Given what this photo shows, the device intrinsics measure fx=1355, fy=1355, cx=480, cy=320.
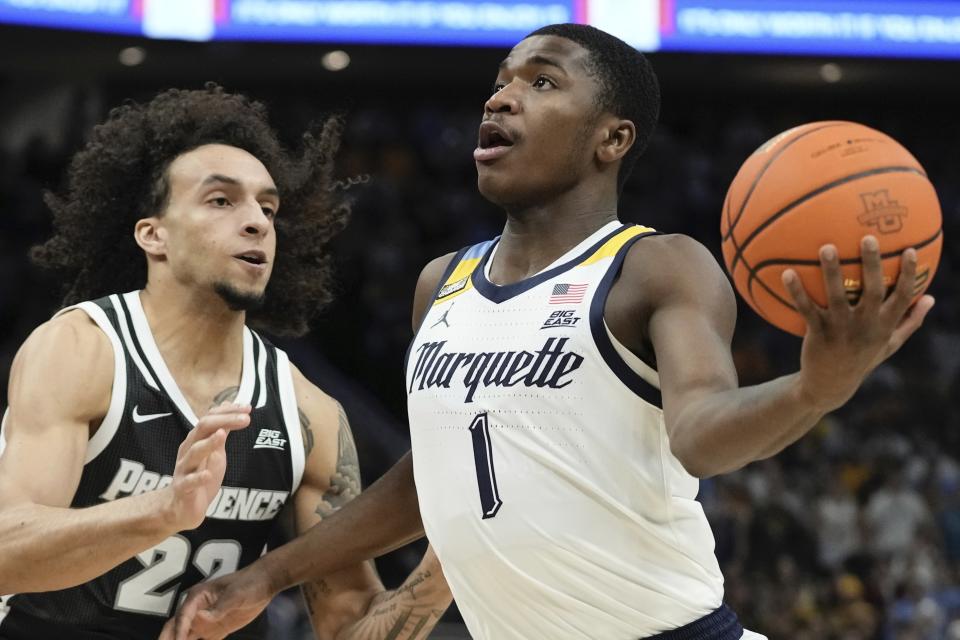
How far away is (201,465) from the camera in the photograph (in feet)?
9.93

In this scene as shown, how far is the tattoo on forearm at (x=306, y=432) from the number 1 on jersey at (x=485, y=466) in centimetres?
106

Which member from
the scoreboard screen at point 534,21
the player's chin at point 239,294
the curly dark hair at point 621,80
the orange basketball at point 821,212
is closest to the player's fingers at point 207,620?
the player's chin at point 239,294

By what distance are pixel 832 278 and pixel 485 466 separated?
43.5 inches

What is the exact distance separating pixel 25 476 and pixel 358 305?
378 inches

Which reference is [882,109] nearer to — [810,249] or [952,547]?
[952,547]

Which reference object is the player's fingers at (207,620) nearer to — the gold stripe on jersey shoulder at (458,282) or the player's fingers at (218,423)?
the player's fingers at (218,423)

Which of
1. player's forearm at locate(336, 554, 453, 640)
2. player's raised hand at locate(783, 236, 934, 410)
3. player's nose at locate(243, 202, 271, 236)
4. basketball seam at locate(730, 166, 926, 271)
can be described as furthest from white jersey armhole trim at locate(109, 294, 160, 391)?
player's raised hand at locate(783, 236, 934, 410)

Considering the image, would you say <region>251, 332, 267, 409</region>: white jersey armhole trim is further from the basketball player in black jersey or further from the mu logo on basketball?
the mu logo on basketball

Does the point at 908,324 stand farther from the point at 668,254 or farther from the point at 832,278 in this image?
the point at 668,254

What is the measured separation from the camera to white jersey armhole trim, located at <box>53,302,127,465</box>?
143 inches

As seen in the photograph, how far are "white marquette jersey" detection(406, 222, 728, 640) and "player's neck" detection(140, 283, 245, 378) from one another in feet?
3.57

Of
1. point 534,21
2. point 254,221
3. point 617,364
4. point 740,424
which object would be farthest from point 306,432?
point 534,21

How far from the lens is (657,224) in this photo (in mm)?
13891

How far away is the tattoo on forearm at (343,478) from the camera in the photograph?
13.2 ft
